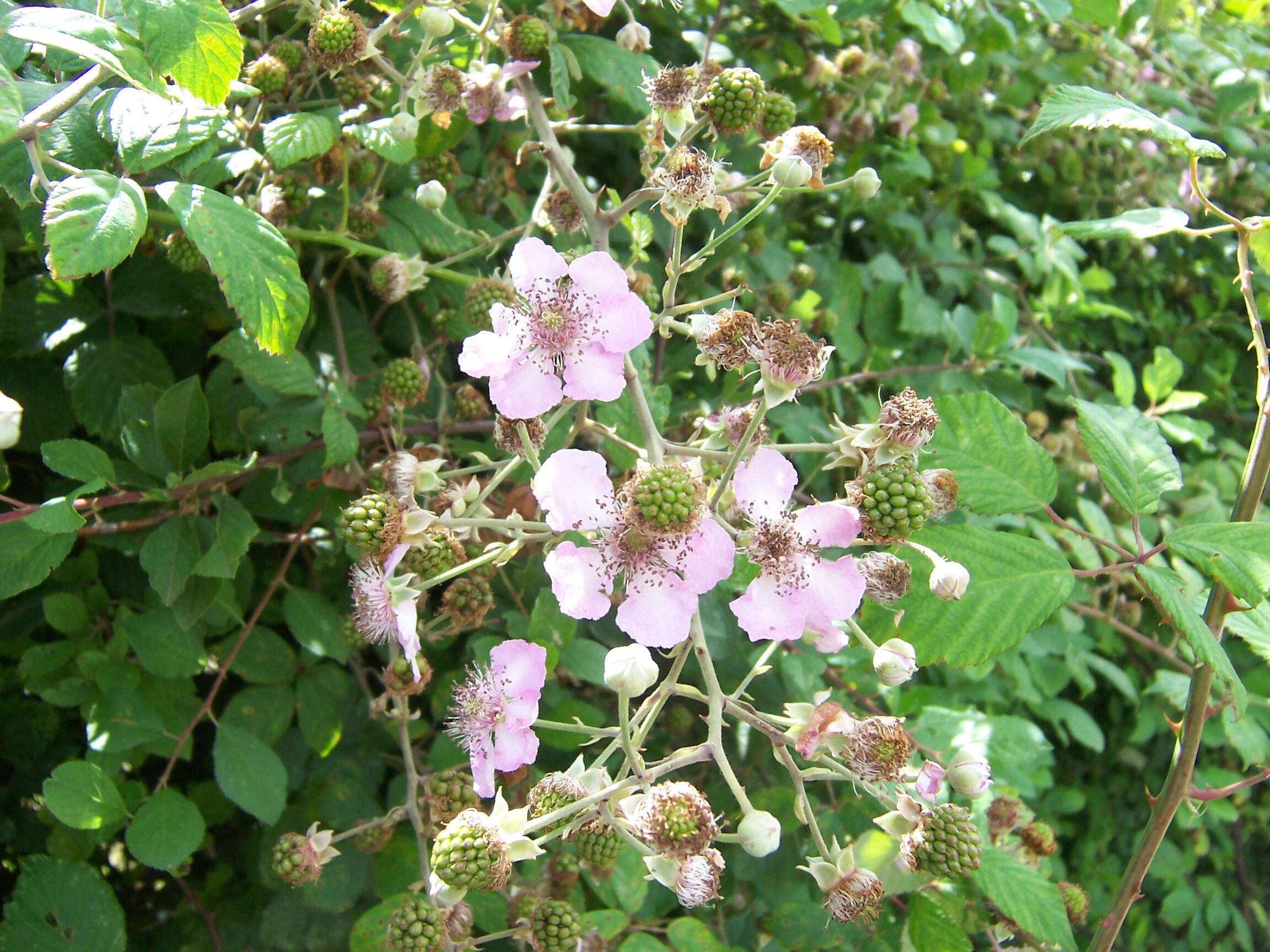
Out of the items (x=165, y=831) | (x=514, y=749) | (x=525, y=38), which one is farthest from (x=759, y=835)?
(x=525, y=38)

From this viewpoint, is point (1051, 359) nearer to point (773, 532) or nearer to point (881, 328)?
point (881, 328)

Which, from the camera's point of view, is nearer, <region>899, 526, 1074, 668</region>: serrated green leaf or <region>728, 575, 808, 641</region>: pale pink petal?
<region>728, 575, 808, 641</region>: pale pink petal

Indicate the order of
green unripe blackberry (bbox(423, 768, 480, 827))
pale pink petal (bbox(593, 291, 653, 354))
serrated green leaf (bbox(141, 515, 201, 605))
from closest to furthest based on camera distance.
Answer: pale pink petal (bbox(593, 291, 653, 354))
green unripe blackberry (bbox(423, 768, 480, 827))
serrated green leaf (bbox(141, 515, 201, 605))

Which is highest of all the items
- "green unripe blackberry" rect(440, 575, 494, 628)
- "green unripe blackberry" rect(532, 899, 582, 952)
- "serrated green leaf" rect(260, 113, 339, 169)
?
"serrated green leaf" rect(260, 113, 339, 169)

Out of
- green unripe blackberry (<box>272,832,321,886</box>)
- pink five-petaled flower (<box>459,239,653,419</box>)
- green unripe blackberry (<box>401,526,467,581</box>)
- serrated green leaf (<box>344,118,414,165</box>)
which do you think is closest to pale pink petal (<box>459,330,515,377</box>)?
pink five-petaled flower (<box>459,239,653,419</box>)

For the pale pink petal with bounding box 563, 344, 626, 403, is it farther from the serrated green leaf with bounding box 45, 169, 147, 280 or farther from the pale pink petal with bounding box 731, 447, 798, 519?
the serrated green leaf with bounding box 45, 169, 147, 280

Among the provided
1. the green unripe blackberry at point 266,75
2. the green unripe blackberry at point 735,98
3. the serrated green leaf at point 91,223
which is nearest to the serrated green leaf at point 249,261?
the serrated green leaf at point 91,223

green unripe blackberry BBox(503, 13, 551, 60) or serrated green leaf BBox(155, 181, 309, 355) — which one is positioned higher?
green unripe blackberry BBox(503, 13, 551, 60)
